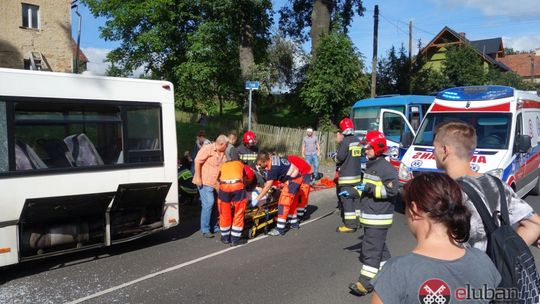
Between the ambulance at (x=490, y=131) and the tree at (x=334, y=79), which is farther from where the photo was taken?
the tree at (x=334, y=79)

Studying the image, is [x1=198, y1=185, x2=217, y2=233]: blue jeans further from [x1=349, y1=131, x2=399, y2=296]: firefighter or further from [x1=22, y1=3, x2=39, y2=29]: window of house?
[x1=22, y1=3, x2=39, y2=29]: window of house

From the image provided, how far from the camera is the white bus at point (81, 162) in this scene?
5.52 metres

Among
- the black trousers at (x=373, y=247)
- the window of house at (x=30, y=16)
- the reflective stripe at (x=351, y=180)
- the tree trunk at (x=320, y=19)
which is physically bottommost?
the black trousers at (x=373, y=247)

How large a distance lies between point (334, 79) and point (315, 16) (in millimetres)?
4078

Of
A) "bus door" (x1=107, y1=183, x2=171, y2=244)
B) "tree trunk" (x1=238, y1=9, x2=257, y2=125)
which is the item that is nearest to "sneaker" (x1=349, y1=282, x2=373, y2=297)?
"bus door" (x1=107, y1=183, x2=171, y2=244)

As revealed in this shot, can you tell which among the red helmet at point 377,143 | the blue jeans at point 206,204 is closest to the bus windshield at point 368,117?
the blue jeans at point 206,204

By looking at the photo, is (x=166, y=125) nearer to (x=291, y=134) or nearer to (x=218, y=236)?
(x=218, y=236)

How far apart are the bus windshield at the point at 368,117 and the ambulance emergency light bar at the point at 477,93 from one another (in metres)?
5.54

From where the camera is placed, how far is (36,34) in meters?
26.8

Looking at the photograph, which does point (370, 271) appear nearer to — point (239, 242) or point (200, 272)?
point (200, 272)

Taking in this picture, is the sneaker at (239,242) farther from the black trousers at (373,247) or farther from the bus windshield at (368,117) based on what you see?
the bus windshield at (368,117)

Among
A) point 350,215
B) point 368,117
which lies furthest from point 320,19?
point 350,215

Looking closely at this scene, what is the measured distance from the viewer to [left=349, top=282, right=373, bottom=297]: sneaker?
4.81m

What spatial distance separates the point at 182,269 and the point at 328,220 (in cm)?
384
